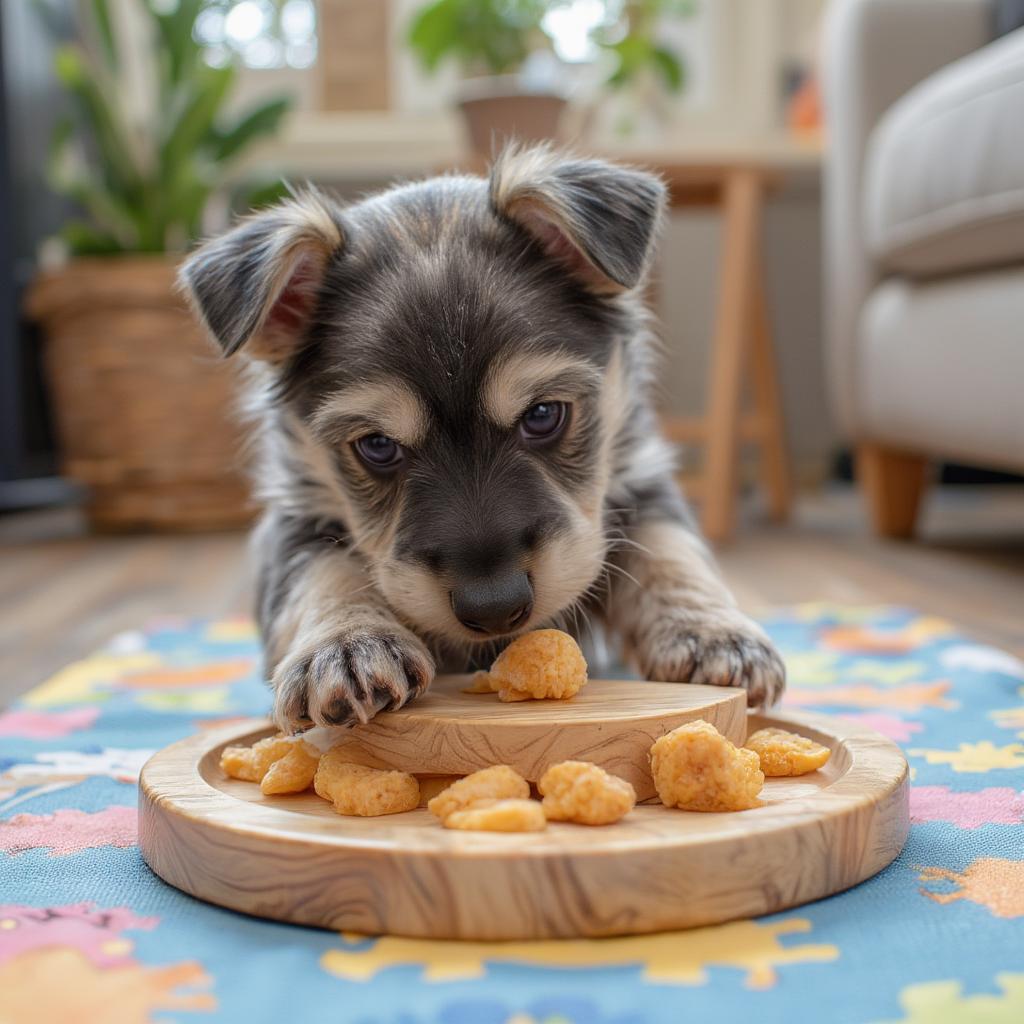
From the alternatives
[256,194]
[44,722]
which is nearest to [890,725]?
[44,722]

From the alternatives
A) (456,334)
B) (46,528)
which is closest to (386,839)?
(456,334)

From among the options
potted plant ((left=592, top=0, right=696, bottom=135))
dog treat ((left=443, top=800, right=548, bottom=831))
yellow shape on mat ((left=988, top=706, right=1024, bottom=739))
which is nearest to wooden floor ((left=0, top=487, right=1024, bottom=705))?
yellow shape on mat ((left=988, top=706, right=1024, bottom=739))

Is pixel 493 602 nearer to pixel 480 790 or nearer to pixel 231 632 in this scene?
pixel 480 790

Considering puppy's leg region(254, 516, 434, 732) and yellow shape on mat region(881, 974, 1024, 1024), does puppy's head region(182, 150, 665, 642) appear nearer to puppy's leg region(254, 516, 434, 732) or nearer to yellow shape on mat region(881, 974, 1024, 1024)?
puppy's leg region(254, 516, 434, 732)

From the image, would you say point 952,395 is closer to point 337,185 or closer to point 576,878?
point 576,878

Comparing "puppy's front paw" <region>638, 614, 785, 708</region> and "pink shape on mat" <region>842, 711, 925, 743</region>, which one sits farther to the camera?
"pink shape on mat" <region>842, 711, 925, 743</region>
